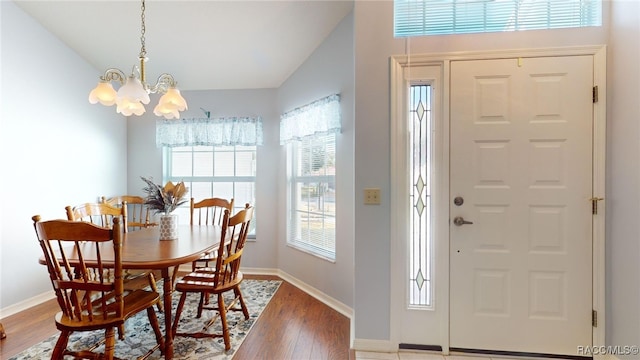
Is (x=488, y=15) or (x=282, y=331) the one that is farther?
(x=282, y=331)

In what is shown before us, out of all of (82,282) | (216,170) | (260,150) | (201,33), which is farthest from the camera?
(216,170)

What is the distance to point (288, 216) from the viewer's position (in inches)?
137

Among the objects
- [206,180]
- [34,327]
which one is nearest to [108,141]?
[206,180]

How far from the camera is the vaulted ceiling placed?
2592 millimetres

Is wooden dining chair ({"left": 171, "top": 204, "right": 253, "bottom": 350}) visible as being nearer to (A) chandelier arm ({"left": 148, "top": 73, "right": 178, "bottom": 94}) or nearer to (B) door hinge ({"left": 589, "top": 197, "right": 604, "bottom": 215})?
(A) chandelier arm ({"left": 148, "top": 73, "right": 178, "bottom": 94})

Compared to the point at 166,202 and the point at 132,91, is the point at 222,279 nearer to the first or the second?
the point at 166,202

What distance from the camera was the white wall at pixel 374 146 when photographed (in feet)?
6.52

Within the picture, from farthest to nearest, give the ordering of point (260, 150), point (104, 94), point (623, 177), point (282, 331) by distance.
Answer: point (260, 150) < point (282, 331) < point (104, 94) < point (623, 177)

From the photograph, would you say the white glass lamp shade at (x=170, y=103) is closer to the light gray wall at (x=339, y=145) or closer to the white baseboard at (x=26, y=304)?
the light gray wall at (x=339, y=145)

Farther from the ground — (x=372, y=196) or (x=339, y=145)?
(x=339, y=145)

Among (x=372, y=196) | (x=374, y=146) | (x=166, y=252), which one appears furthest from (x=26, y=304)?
(x=374, y=146)

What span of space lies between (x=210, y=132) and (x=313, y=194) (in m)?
1.59

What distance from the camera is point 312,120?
294cm

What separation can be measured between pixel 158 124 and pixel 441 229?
3.56 meters
